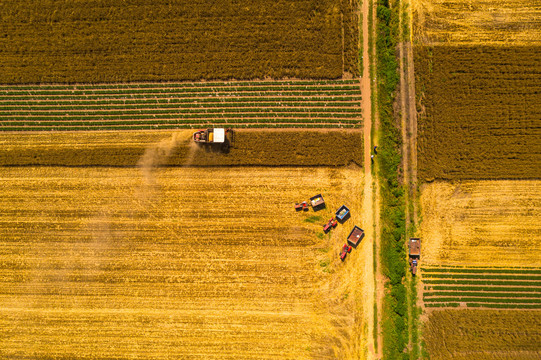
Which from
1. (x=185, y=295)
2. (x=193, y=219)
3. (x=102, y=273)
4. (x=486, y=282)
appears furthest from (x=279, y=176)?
(x=486, y=282)

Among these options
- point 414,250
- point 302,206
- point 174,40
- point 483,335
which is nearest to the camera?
point 483,335

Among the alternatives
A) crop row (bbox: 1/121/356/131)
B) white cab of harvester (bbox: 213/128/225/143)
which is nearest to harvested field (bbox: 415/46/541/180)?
crop row (bbox: 1/121/356/131)

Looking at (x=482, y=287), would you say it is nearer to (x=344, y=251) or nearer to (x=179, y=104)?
(x=344, y=251)

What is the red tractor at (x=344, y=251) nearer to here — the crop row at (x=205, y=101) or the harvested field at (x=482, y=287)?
the harvested field at (x=482, y=287)

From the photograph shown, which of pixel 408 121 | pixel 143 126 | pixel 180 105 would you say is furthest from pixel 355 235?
pixel 143 126

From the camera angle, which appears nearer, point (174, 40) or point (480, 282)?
point (480, 282)

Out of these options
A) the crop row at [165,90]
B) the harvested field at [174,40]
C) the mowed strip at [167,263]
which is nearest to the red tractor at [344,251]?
the mowed strip at [167,263]

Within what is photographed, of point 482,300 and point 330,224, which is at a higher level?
point 330,224
